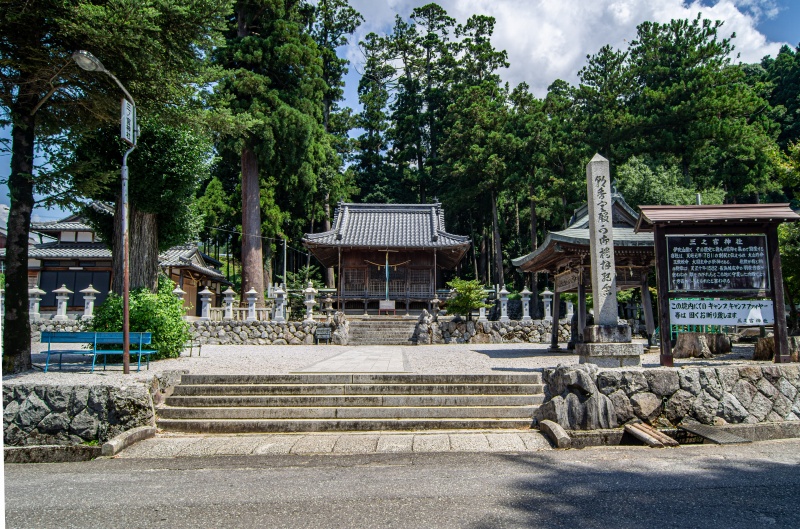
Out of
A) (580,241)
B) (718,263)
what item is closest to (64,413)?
(718,263)

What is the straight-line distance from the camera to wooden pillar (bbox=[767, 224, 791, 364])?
7551 millimetres

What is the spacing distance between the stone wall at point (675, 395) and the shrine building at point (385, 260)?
56.0ft

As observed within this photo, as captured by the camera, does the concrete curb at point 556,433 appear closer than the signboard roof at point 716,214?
Yes

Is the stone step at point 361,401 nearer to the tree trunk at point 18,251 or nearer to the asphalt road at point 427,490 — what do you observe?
the asphalt road at point 427,490

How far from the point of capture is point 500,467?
532cm

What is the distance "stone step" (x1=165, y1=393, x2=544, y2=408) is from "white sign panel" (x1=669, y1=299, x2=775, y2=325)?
247 cm

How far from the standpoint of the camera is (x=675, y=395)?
6.70 meters

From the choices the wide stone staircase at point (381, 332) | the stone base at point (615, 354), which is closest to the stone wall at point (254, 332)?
the wide stone staircase at point (381, 332)

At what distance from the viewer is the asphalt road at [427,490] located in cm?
399

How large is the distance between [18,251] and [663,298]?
9743mm

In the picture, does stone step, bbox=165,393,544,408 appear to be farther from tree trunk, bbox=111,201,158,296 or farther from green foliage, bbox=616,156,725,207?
green foliage, bbox=616,156,725,207

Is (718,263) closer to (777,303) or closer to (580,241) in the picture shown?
(777,303)

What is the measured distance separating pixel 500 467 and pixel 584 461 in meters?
0.94

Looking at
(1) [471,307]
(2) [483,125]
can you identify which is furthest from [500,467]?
(2) [483,125]
